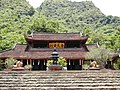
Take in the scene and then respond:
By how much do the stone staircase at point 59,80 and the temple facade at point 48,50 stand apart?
20826 millimetres

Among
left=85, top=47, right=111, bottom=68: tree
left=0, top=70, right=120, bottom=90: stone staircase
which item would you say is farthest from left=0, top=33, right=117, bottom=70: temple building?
left=0, top=70, right=120, bottom=90: stone staircase

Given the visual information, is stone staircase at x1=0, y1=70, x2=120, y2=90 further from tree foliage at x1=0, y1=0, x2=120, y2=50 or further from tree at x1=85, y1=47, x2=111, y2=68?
tree foliage at x1=0, y1=0, x2=120, y2=50

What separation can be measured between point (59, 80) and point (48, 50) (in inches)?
921

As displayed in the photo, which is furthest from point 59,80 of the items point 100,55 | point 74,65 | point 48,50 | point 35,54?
point 48,50

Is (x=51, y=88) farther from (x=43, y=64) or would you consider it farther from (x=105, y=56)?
(x=43, y=64)

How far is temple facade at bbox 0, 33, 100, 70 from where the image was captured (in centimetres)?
3052

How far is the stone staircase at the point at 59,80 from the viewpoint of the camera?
827 cm

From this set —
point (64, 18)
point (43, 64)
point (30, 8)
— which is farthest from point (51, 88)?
point (64, 18)

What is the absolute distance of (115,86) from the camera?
27.6 ft

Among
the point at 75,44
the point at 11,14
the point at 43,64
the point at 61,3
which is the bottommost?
the point at 43,64

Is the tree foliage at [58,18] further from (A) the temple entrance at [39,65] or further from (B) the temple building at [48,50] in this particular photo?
(A) the temple entrance at [39,65]

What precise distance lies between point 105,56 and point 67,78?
19667 mm

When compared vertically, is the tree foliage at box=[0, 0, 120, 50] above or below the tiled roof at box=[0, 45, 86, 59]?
above

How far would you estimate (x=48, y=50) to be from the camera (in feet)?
106
